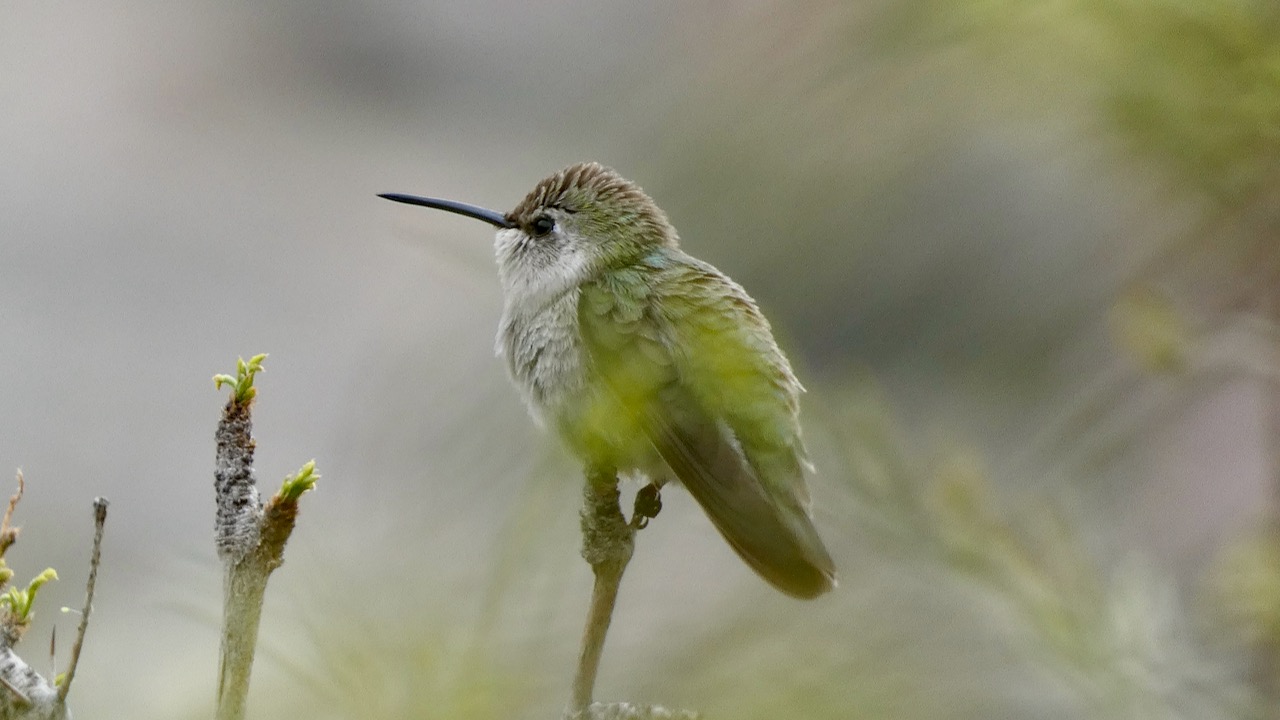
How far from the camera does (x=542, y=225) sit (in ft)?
10.1

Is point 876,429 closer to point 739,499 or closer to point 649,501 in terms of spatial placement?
point 739,499

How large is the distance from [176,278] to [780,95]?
739cm

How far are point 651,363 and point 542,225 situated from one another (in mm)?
1103

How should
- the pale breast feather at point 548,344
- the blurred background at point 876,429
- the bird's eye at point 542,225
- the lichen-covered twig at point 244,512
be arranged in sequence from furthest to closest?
the bird's eye at point 542,225 < the pale breast feather at point 548,344 < the lichen-covered twig at point 244,512 < the blurred background at point 876,429

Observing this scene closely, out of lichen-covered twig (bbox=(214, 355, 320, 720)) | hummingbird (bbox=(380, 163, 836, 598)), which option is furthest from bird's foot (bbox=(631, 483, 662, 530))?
lichen-covered twig (bbox=(214, 355, 320, 720))

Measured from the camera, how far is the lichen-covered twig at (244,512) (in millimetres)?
1137

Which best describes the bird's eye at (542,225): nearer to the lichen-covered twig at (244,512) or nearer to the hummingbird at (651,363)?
the hummingbird at (651,363)

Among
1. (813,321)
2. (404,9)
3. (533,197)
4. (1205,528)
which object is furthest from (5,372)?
(813,321)

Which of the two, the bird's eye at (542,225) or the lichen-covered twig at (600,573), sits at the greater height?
the bird's eye at (542,225)

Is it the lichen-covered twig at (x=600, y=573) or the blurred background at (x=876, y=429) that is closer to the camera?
the blurred background at (x=876, y=429)

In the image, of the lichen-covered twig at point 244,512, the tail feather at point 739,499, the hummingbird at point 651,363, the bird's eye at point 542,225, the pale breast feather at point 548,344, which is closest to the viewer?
the lichen-covered twig at point 244,512

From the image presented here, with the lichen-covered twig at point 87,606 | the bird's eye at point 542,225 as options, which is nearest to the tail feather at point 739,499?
the lichen-covered twig at point 87,606

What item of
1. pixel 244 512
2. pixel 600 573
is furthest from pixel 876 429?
pixel 244 512

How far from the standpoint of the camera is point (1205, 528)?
5.02 m
